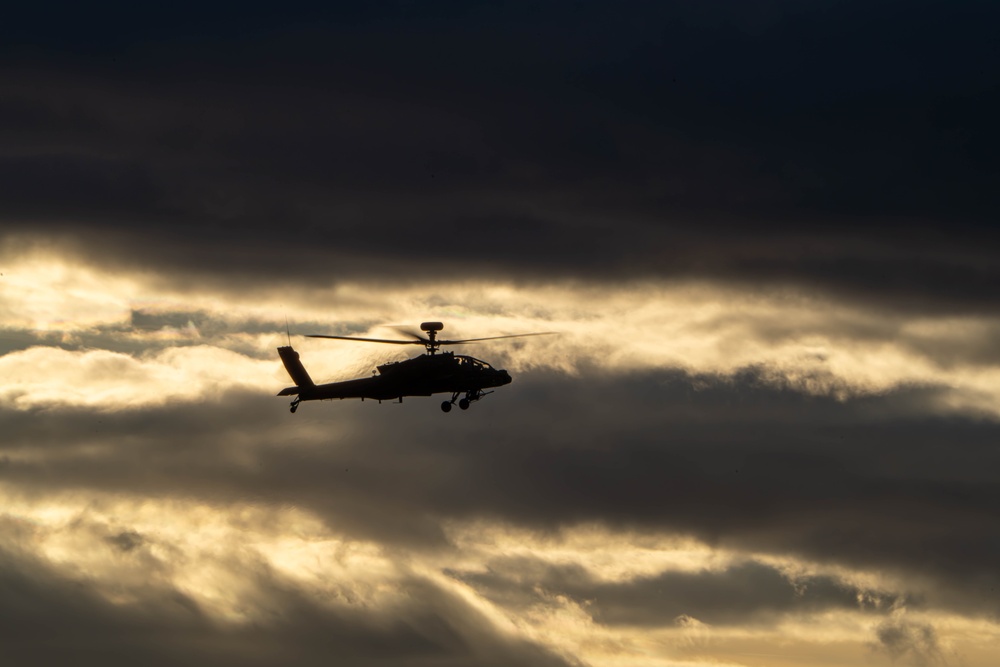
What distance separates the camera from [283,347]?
159375mm

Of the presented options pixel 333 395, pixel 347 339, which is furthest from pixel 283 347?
pixel 347 339

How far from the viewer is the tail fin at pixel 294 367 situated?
513 ft

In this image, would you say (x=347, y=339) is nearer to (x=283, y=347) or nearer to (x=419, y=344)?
(x=419, y=344)

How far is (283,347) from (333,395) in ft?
29.1

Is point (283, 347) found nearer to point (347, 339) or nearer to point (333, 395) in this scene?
point (333, 395)

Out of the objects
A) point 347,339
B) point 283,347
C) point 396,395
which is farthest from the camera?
point 283,347

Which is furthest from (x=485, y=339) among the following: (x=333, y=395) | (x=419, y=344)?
(x=333, y=395)

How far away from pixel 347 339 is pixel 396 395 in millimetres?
11086

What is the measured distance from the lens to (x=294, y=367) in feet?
518

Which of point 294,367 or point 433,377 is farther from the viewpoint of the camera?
point 294,367

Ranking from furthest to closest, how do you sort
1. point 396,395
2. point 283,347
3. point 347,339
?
1. point 283,347
2. point 396,395
3. point 347,339

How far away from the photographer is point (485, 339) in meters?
142

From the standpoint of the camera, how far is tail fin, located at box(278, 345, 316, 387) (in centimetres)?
15650

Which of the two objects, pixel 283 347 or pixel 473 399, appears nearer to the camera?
pixel 473 399
